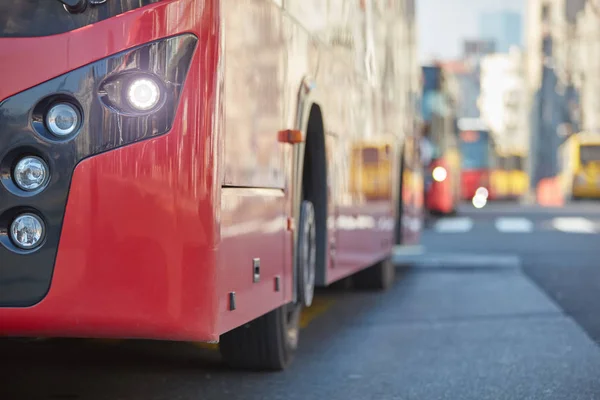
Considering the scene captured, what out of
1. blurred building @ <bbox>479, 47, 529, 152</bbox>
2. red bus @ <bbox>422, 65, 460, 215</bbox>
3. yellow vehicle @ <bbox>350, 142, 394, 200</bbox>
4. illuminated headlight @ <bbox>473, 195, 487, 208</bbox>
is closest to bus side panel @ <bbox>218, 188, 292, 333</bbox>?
yellow vehicle @ <bbox>350, 142, 394, 200</bbox>

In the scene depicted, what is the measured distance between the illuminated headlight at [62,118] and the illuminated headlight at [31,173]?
0.12m

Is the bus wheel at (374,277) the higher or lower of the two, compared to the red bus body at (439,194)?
lower

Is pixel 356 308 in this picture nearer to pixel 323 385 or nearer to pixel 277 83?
pixel 323 385

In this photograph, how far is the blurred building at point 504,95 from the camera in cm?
17450

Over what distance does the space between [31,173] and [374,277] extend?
786cm

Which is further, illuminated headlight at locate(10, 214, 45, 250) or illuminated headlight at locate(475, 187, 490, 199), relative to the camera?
illuminated headlight at locate(475, 187, 490, 199)

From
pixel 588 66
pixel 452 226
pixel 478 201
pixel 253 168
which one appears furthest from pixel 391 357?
pixel 588 66

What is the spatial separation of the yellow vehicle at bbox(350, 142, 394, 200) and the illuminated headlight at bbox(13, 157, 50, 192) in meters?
4.07

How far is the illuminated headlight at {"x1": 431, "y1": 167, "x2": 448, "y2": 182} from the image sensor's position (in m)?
33.5

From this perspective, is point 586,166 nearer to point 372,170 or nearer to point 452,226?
point 452,226

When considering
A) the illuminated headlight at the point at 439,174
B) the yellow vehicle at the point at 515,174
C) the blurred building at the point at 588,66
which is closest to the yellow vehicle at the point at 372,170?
the illuminated headlight at the point at 439,174

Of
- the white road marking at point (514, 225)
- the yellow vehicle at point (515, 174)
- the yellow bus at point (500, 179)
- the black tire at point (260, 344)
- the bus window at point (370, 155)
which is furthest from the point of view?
the yellow vehicle at point (515, 174)

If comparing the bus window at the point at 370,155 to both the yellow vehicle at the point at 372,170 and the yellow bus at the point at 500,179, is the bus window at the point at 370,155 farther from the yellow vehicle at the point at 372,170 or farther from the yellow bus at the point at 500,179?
the yellow bus at the point at 500,179

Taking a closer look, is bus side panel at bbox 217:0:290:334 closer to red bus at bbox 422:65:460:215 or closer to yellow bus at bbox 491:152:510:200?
red bus at bbox 422:65:460:215
